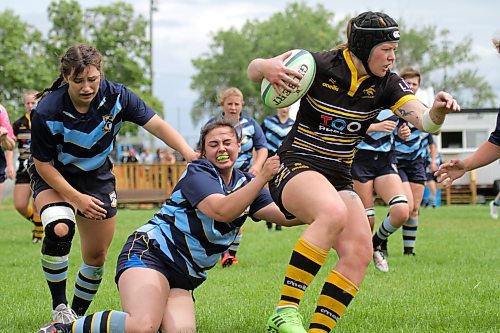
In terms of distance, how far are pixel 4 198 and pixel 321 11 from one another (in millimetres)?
52816

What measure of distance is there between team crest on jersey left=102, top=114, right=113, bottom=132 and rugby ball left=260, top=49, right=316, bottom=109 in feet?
4.41

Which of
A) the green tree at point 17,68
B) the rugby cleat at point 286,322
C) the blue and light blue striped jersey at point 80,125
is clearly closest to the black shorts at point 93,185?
the blue and light blue striped jersey at point 80,125

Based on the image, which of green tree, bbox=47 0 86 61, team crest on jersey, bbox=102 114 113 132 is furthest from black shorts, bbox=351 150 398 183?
green tree, bbox=47 0 86 61

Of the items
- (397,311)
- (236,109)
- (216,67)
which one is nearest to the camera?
(397,311)

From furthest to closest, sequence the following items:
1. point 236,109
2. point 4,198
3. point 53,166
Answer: point 4,198 < point 236,109 < point 53,166

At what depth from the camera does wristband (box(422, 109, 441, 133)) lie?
205 inches

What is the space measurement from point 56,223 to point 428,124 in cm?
261

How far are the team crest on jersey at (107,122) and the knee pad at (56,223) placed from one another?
605 mm

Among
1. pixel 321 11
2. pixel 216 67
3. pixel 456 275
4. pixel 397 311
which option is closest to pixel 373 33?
pixel 397 311

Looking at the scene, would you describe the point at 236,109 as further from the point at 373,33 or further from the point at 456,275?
the point at 373,33

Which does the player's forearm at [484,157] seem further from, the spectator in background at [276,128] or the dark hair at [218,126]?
the spectator in background at [276,128]

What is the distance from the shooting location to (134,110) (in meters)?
6.21

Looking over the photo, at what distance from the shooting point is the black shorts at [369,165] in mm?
9898

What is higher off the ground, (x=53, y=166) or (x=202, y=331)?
(x=53, y=166)
